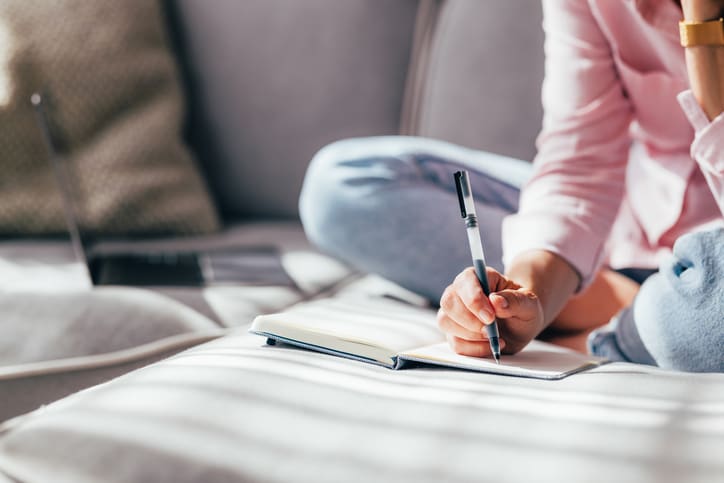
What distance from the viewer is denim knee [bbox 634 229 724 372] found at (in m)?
0.71

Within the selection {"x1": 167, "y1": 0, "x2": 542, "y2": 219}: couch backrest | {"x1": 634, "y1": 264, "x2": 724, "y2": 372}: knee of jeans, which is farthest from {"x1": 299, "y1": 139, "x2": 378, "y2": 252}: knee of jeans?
{"x1": 634, "y1": 264, "x2": 724, "y2": 372}: knee of jeans

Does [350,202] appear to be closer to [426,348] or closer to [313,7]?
[426,348]

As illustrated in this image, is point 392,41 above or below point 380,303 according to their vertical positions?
above

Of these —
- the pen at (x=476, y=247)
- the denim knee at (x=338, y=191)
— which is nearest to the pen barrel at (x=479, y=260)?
the pen at (x=476, y=247)

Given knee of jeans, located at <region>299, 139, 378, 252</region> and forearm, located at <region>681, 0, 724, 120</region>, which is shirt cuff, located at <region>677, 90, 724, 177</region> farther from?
knee of jeans, located at <region>299, 139, 378, 252</region>

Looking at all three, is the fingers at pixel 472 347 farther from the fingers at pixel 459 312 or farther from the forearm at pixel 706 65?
the forearm at pixel 706 65

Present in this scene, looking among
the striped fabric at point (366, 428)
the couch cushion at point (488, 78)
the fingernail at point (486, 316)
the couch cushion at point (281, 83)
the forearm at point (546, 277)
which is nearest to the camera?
the striped fabric at point (366, 428)

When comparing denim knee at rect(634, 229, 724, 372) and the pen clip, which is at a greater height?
the pen clip

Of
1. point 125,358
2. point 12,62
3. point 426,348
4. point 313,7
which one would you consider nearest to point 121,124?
point 12,62

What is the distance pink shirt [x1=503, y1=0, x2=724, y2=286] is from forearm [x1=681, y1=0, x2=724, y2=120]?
0.44 feet

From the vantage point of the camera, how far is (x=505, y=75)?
135 centimetres

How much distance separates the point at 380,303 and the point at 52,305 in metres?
0.42

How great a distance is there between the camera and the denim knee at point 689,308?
71 cm

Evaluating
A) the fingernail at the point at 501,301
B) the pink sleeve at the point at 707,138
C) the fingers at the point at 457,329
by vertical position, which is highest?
the pink sleeve at the point at 707,138
